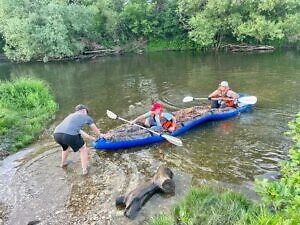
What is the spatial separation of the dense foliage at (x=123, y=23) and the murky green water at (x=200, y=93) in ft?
6.02

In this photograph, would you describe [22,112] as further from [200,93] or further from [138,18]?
[138,18]

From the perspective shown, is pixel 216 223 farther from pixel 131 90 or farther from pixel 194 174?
pixel 131 90

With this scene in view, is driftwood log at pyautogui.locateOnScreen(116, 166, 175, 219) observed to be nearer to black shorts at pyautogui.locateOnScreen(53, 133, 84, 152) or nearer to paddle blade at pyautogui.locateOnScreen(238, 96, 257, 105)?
black shorts at pyautogui.locateOnScreen(53, 133, 84, 152)

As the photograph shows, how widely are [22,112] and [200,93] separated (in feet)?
26.2

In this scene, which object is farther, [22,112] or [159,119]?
[22,112]

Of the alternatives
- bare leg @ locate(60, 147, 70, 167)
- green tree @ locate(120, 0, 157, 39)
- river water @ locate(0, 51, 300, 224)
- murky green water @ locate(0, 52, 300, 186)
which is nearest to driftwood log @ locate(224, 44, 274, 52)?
murky green water @ locate(0, 52, 300, 186)

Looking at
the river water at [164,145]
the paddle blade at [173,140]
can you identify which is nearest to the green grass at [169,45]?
the river water at [164,145]

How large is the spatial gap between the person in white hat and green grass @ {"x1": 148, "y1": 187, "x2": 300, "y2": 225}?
21.9 feet

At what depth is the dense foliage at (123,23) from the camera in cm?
2789

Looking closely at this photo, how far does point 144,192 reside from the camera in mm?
6934

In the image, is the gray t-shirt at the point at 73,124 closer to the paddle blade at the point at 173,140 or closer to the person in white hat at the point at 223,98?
the paddle blade at the point at 173,140

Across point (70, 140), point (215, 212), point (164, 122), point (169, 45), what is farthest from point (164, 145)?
point (169, 45)

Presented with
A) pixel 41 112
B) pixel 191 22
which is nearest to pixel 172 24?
pixel 191 22

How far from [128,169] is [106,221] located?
2322 mm
